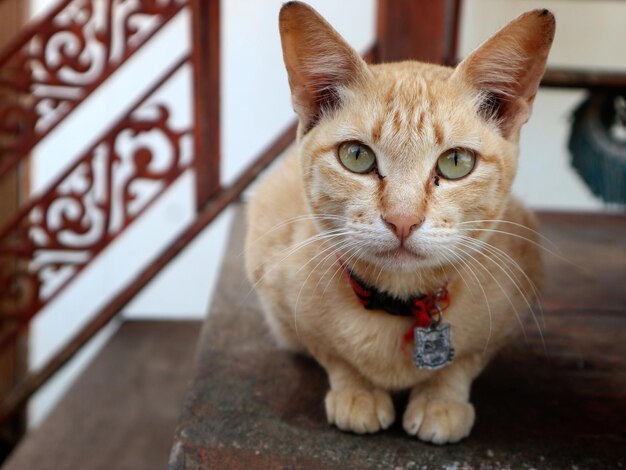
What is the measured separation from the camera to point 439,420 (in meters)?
1.00

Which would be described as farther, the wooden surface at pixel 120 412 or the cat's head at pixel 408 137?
the wooden surface at pixel 120 412

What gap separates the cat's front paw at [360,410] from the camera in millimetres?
1022

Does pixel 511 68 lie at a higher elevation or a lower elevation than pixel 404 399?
higher

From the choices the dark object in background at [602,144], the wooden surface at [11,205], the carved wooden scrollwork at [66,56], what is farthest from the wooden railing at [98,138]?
the dark object in background at [602,144]

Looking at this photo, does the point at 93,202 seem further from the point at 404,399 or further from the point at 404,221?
the point at 404,221

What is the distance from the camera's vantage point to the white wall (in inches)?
93.0

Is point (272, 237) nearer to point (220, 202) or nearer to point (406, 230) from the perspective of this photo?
point (406, 230)

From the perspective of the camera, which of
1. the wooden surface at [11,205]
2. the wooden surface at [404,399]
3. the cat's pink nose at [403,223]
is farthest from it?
the wooden surface at [11,205]

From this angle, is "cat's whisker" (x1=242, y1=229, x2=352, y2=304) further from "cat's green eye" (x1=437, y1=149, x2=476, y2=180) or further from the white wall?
the white wall

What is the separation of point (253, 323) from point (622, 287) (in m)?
1.06

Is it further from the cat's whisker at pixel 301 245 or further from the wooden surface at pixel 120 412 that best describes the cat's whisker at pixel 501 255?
the wooden surface at pixel 120 412

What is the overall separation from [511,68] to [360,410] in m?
0.55

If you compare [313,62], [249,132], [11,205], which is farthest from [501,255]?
[11,205]

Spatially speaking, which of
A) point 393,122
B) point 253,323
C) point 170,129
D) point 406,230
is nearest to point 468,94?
point 393,122
